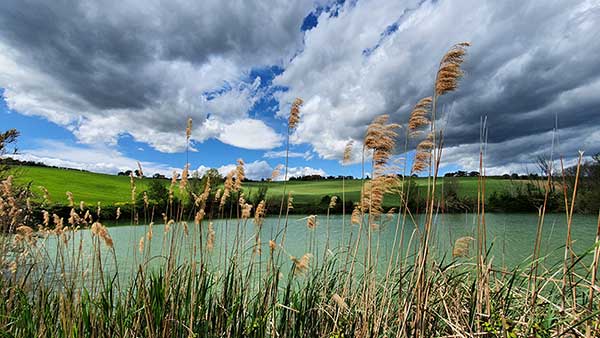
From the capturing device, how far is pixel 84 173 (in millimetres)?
69188

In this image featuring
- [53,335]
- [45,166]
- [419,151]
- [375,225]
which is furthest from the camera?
[45,166]

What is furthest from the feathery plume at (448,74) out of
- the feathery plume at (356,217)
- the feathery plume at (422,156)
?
the feathery plume at (356,217)

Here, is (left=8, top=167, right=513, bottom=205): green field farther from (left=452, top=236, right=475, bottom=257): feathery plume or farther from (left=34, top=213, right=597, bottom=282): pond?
(left=452, top=236, right=475, bottom=257): feathery plume

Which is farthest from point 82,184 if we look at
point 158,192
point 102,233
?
point 102,233

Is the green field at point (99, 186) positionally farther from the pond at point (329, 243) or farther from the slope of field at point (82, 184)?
the pond at point (329, 243)

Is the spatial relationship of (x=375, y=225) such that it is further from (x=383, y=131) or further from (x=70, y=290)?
(x=70, y=290)

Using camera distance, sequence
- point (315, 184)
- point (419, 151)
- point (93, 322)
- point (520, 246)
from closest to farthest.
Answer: point (419, 151) → point (93, 322) → point (520, 246) → point (315, 184)

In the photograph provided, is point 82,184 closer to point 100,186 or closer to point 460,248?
point 100,186

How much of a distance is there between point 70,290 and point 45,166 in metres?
81.6

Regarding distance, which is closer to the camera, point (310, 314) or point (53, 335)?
point (53, 335)

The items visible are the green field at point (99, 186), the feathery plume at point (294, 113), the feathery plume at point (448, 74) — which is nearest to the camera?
the feathery plume at point (448, 74)

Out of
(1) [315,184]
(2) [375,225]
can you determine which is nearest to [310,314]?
(2) [375,225]

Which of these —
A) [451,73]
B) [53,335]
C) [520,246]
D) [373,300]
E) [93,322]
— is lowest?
[520,246]

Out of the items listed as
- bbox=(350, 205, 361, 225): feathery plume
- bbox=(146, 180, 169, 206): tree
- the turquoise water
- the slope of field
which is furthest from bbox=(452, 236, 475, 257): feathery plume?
the slope of field
